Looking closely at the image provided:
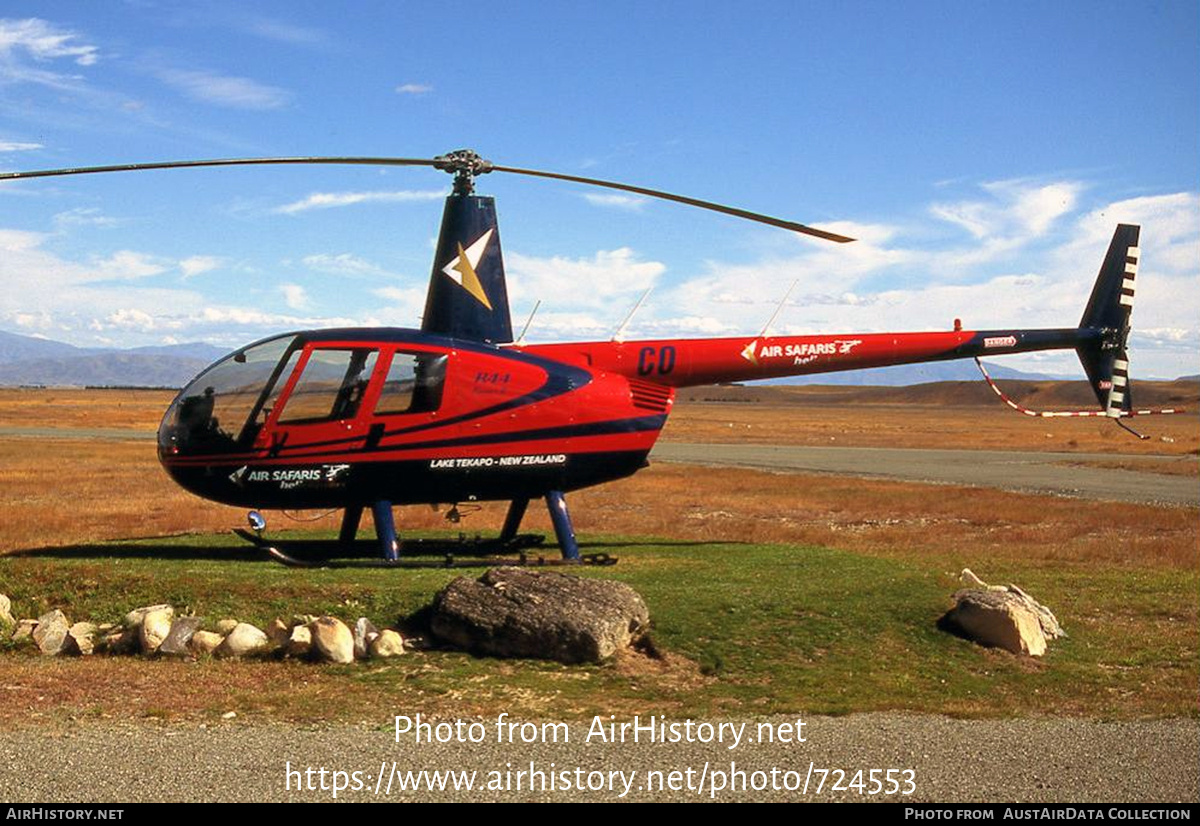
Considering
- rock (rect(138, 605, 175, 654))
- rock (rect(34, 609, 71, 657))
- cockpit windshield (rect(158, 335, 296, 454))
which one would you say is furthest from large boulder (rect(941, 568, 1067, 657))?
rock (rect(34, 609, 71, 657))

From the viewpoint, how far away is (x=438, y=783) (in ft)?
25.6

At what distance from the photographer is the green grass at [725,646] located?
10.5 meters

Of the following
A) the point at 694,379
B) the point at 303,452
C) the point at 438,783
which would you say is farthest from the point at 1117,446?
the point at 438,783

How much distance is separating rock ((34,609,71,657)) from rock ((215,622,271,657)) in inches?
79.8

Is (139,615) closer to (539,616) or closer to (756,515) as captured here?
(539,616)

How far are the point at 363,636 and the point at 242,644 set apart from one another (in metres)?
1.32

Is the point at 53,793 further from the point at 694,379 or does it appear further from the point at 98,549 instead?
the point at 694,379

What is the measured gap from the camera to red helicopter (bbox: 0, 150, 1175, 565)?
15.4m

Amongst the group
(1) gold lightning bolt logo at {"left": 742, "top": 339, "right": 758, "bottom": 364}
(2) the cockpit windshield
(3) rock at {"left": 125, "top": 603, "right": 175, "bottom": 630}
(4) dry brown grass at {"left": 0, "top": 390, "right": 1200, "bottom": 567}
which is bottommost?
(4) dry brown grass at {"left": 0, "top": 390, "right": 1200, "bottom": 567}

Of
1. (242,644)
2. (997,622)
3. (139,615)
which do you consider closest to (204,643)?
(242,644)

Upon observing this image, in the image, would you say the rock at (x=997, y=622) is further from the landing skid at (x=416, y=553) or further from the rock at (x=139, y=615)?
the rock at (x=139, y=615)

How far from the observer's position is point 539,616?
1190 cm

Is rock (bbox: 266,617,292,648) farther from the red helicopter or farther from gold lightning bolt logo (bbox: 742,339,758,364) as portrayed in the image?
gold lightning bolt logo (bbox: 742,339,758,364)

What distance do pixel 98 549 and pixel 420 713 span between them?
A: 921 cm
